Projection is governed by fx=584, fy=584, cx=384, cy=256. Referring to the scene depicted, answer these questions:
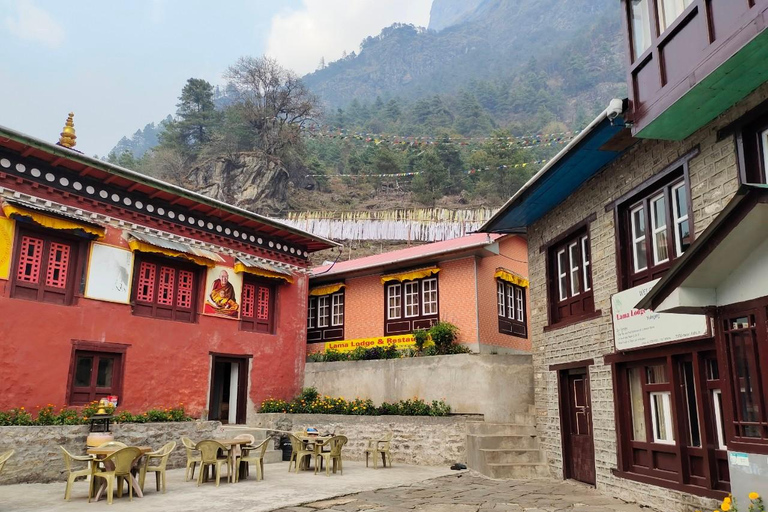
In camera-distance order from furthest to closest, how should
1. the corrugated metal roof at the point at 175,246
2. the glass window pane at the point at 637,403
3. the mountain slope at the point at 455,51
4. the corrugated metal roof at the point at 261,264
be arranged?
the mountain slope at the point at 455,51, the corrugated metal roof at the point at 261,264, the corrugated metal roof at the point at 175,246, the glass window pane at the point at 637,403

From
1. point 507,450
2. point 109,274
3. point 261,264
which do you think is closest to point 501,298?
point 507,450

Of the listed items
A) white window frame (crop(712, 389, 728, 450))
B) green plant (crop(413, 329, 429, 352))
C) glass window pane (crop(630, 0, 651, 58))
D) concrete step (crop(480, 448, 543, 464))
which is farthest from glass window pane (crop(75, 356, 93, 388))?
glass window pane (crop(630, 0, 651, 58))

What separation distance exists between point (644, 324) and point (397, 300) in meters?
10.4

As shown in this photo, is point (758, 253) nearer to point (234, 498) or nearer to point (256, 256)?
point (234, 498)

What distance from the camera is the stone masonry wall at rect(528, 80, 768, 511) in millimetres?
7422

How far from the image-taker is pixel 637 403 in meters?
9.11

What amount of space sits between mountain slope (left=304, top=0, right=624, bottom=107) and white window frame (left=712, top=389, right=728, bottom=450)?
114738 mm

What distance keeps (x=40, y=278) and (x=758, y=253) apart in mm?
12867

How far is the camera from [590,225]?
35.0 feet

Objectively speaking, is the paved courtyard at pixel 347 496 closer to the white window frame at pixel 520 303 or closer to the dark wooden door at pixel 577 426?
the dark wooden door at pixel 577 426

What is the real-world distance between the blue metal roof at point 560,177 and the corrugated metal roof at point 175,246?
7.40m

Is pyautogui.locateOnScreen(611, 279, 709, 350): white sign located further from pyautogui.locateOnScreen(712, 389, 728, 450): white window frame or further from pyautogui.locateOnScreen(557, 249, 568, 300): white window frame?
pyautogui.locateOnScreen(557, 249, 568, 300): white window frame

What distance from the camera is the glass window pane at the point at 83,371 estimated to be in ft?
42.4

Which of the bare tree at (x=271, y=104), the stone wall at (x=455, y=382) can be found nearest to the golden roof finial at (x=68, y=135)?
the stone wall at (x=455, y=382)
